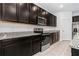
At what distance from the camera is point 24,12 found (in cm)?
341

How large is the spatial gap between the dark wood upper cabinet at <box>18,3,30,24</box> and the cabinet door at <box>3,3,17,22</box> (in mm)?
296

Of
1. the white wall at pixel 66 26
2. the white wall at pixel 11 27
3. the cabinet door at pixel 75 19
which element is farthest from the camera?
the cabinet door at pixel 75 19

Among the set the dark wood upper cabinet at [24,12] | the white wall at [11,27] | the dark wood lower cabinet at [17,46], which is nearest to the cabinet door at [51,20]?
the white wall at [11,27]

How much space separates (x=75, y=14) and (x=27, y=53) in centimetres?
698

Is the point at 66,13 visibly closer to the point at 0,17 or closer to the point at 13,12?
the point at 13,12

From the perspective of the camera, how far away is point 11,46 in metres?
2.25

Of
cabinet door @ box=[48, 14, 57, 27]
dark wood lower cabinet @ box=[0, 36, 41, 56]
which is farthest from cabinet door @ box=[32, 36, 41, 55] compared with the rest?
cabinet door @ box=[48, 14, 57, 27]

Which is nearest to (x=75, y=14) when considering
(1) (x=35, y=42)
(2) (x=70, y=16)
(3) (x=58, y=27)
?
(2) (x=70, y=16)

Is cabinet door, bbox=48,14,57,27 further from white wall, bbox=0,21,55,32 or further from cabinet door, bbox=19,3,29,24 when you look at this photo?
cabinet door, bbox=19,3,29,24

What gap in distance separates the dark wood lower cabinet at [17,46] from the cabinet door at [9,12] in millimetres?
693

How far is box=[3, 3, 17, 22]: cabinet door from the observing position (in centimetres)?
250

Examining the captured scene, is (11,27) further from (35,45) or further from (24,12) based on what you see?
(35,45)

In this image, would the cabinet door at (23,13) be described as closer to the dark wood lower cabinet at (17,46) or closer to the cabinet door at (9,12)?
the cabinet door at (9,12)

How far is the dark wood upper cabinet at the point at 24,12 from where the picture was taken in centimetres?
320
